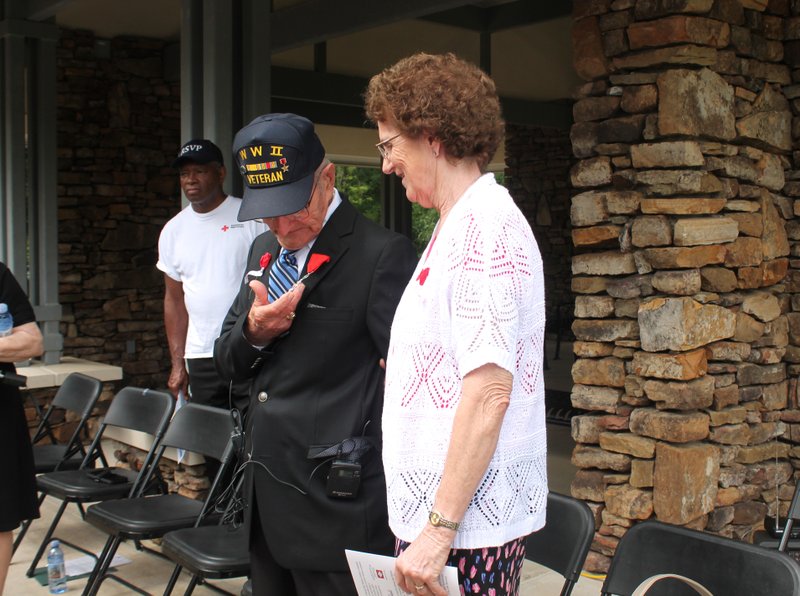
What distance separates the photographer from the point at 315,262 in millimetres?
2088

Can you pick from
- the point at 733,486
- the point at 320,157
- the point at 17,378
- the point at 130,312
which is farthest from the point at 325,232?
the point at 130,312

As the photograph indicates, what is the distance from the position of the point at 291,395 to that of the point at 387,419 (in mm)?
421

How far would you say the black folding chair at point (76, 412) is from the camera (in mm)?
4781

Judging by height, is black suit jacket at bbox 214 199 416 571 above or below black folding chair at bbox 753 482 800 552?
above

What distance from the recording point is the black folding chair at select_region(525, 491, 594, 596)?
2.36m

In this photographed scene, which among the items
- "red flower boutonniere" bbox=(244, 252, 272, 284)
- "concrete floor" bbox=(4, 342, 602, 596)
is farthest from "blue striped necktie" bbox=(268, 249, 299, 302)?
"concrete floor" bbox=(4, 342, 602, 596)

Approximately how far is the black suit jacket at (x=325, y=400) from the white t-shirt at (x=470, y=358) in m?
0.31

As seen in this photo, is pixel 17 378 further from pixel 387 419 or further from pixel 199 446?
pixel 387 419

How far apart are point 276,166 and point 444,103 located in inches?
20.3

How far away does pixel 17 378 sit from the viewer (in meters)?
3.10

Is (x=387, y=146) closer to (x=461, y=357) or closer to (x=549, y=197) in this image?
(x=461, y=357)

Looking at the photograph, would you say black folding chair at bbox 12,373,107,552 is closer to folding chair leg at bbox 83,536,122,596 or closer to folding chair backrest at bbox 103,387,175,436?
folding chair backrest at bbox 103,387,175,436

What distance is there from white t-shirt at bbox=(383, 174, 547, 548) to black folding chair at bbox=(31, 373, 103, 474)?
3365mm

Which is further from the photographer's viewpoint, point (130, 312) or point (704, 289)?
point (130, 312)
